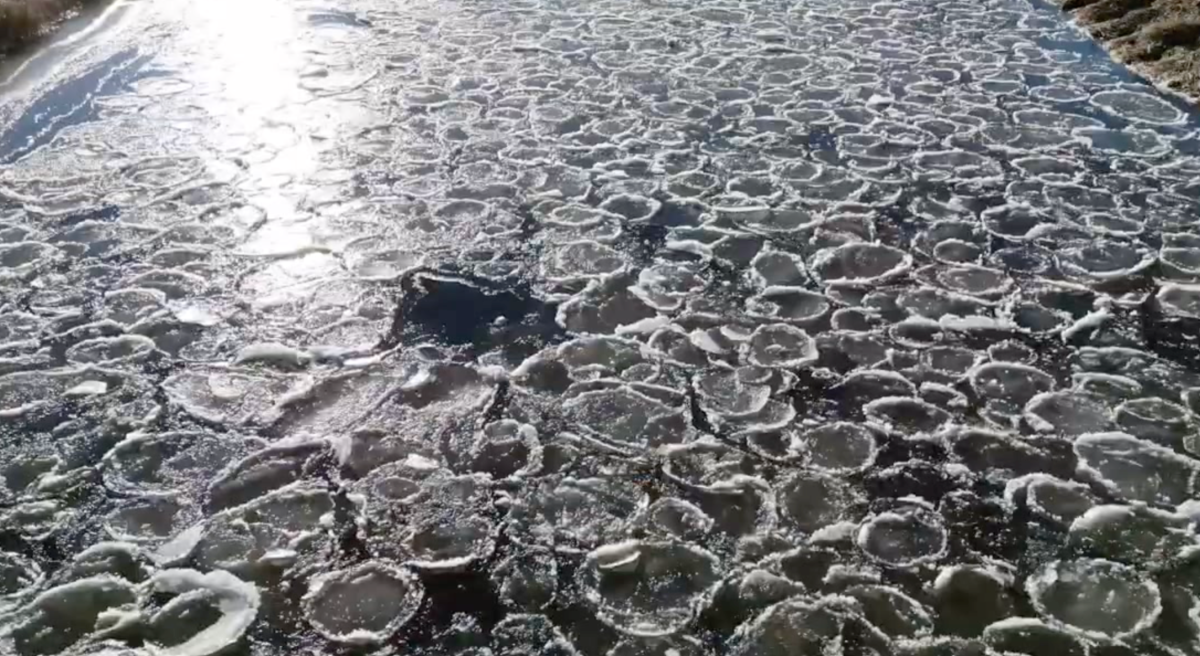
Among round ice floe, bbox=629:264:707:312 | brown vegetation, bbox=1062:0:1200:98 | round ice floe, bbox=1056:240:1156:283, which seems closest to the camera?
round ice floe, bbox=629:264:707:312

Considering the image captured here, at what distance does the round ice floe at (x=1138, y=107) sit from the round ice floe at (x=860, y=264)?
1.91 m

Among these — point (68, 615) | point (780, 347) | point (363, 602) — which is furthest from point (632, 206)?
point (68, 615)

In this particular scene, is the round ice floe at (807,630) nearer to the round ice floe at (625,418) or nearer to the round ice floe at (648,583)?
the round ice floe at (648,583)

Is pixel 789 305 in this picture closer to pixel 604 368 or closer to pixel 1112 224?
pixel 604 368

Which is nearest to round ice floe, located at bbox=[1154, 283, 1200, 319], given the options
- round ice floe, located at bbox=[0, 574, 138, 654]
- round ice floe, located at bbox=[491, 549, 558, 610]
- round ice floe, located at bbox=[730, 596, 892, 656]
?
round ice floe, located at bbox=[730, 596, 892, 656]

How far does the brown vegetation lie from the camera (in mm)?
5020

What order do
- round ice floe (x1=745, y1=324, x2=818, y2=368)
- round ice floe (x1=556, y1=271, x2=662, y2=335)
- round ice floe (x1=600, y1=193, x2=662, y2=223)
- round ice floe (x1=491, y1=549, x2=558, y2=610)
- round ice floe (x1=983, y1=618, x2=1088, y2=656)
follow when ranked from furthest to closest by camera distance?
round ice floe (x1=600, y1=193, x2=662, y2=223) < round ice floe (x1=556, y1=271, x2=662, y2=335) < round ice floe (x1=745, y1=324, x2=818, y2=368) < round ice floe (x1=491, y1=549, x2=558, y2=610) < round ice floe (x1=983, y1=618, x2=1088, y2=656)

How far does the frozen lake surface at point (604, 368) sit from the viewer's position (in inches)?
80.9

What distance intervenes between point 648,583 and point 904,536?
57cm

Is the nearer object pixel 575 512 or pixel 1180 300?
pixel 575 512

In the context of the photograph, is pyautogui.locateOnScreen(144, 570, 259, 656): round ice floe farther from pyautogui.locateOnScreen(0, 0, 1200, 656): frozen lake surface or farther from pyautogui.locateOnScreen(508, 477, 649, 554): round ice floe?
pyautogui.locateOnScreen(508, 477, 649, 554): round ice floe

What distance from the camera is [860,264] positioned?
10.8 feet

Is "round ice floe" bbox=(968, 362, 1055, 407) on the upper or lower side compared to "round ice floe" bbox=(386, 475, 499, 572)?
lower

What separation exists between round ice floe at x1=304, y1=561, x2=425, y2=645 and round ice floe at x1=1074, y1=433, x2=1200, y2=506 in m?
1.56
